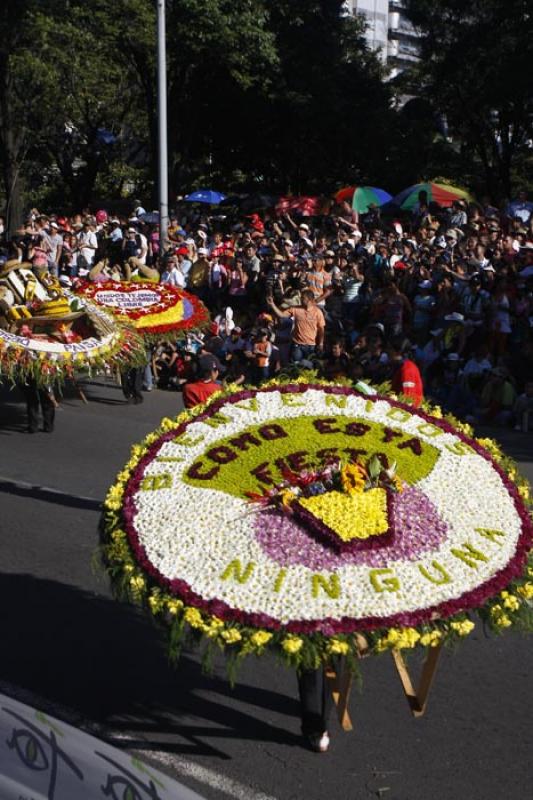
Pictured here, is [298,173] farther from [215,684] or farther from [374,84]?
[215,684]

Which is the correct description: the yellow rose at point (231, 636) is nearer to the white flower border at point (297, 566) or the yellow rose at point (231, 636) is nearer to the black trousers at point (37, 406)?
the white flower border at point (297, 566)

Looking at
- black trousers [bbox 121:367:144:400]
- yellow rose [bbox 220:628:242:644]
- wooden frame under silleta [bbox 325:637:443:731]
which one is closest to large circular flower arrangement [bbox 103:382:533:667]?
yellow rose [bbox 220:628:242:644]

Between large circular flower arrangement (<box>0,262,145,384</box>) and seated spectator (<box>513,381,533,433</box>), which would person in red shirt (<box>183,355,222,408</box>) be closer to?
large circular flower arrangement (<box>0,262,145,384</box>)

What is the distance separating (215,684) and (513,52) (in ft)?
83.2

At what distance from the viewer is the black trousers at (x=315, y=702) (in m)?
5.18

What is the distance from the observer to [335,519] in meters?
5.05

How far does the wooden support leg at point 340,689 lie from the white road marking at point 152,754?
0.60 metres

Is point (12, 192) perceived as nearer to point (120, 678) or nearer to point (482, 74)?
point (482, 74)

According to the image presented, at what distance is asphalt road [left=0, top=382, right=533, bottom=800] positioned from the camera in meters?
5.18

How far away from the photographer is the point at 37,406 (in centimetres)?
1220

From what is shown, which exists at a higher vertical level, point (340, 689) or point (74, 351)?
point (74, 351)

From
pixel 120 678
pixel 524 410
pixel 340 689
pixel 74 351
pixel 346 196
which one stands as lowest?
pixel 524 410

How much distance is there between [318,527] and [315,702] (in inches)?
38.2

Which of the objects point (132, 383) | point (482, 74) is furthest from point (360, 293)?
point (482, 74)
